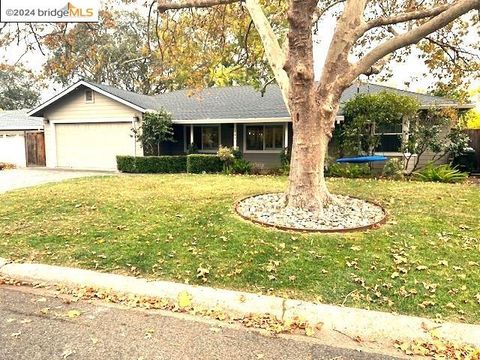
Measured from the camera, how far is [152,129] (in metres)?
15.8

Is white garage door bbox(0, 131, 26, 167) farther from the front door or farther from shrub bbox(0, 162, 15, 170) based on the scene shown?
shrub bbox(0, 162, 15, 170)

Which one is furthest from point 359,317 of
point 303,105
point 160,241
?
point 303,105

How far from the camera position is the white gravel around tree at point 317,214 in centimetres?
583

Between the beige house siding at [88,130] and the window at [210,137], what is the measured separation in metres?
3.26

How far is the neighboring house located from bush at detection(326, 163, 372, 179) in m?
15.4

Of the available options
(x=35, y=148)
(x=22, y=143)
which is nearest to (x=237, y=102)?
(x=35, y=148)

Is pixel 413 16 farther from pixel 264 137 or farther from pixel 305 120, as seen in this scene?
pixel 264 137

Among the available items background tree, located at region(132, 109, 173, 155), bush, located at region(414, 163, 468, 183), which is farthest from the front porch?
bush, located at region(414, 163, 468, 183)

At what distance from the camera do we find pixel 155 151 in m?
16.6

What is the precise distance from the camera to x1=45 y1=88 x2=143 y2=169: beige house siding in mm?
16484

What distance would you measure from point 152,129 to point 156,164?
1990 millimetres

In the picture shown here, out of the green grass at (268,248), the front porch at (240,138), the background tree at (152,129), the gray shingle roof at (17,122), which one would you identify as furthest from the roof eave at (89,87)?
the green grass at (268,248)

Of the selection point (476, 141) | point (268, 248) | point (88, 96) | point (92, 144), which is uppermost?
point (88, 96)

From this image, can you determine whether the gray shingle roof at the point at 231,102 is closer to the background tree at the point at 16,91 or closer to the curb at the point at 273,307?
the curb at the point at 273,307
